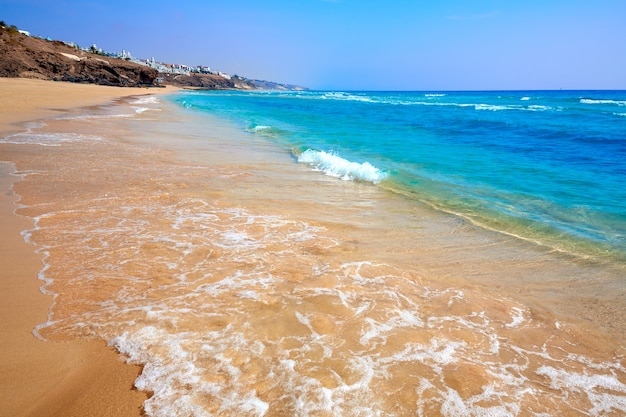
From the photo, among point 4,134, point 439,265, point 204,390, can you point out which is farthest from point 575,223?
point 4,134

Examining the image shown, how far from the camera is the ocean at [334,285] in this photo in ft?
9.03

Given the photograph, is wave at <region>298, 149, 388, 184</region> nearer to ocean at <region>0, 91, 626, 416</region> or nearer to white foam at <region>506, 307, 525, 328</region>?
ocean at <region>0, 91, 626, 416</region>

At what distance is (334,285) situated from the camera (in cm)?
420

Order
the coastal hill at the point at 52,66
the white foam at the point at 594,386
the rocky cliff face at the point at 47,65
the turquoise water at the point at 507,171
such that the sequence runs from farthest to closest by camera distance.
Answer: the coastal hill at the point at 52,66, the rocky cliff face at the point at 47,65, the turquoise water at the point at 507,171, the white foam at the point at 594,386

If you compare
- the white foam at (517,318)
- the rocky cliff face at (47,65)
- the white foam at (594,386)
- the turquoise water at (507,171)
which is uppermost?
the rocky cliff face at (47,65)

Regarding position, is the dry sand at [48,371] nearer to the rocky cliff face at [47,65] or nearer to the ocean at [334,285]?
the ocean at [334,285]

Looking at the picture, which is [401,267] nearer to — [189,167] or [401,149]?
[189,167]

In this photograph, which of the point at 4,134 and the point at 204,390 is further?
the point at 4,134

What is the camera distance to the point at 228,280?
414 centimetres

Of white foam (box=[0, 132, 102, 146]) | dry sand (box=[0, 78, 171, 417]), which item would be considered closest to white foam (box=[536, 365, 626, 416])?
dry sand (box=[0, 78, 171, 417])

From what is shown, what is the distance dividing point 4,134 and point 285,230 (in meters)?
12.5

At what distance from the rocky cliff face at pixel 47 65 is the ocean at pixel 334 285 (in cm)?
4768

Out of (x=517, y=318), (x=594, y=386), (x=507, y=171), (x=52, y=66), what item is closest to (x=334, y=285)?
(x=517, y=318)

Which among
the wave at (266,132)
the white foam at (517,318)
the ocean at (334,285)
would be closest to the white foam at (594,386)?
the ocean at (334,285)
